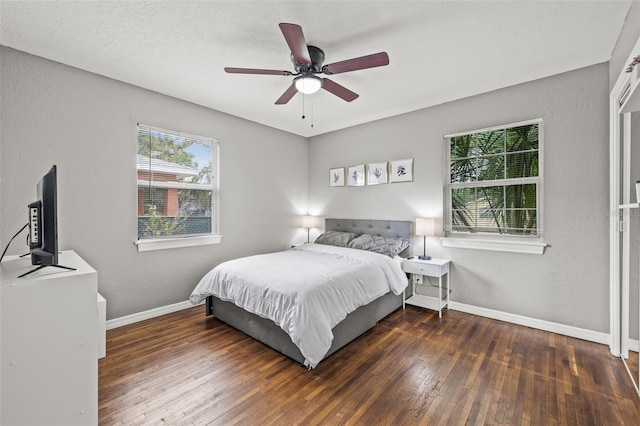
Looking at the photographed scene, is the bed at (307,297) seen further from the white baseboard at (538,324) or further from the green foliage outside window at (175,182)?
the green foliage outside window at (175,182)

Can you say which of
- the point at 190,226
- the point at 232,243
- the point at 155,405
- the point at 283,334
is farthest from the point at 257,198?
the point at 155,405

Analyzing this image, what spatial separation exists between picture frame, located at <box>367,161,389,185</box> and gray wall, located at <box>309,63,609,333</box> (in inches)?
13.3

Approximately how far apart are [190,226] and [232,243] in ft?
2.06

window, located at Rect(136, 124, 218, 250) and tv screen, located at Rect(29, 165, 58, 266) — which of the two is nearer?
tv screen, located at Rect(29, 165, 58, 266)

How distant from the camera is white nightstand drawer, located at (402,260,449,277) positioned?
10.6 ft

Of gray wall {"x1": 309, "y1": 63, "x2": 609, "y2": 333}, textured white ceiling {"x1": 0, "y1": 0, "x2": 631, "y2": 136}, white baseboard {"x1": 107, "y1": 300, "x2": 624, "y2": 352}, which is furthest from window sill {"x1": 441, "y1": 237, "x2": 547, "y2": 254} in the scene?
textured white ceiling {"x1": 0, "y1": 0, "x2": 631, "y2": 136}

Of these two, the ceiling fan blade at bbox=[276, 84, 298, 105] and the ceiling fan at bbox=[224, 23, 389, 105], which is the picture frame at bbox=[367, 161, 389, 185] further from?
the ceiling fan blade at bbox=[276, 84, 298, 105]

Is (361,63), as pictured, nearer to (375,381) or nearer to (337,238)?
(375,381)

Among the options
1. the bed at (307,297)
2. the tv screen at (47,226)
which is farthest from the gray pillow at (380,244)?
the tv screen at (47,226)

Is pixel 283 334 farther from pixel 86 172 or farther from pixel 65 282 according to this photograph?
pixel 86 172

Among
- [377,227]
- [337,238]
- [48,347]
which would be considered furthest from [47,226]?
[377,227]

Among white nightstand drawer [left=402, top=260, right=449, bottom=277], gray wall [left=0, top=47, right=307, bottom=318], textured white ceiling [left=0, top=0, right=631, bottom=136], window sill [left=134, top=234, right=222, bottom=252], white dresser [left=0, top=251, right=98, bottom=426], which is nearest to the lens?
white dresser [left=0, top=251, right=98, bottom=426]

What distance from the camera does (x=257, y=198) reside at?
431 cm

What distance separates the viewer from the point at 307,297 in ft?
7.26
